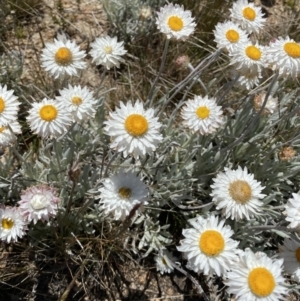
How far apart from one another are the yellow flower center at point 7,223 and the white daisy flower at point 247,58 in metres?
1.59

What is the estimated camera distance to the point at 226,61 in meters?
4.03

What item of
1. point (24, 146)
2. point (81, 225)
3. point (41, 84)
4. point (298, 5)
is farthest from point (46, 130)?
point (298, 5)

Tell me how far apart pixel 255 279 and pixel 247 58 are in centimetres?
130

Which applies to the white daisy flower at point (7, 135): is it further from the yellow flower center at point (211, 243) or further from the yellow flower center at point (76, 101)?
the yellow flower center at point (211, 243)

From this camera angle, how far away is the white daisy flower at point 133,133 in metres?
2.31

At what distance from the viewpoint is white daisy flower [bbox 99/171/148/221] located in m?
2.34

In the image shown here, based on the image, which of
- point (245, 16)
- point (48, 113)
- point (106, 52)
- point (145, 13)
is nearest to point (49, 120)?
point (48, 113)

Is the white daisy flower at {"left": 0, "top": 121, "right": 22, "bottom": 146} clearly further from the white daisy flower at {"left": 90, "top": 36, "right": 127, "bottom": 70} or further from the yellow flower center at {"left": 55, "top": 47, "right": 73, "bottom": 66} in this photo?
the white daisy flower at {"left": 90, "top": 36, "right": 127, "bottom": 70}

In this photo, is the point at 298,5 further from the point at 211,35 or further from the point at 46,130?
the point at 46,130

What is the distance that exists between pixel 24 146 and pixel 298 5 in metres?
3.23

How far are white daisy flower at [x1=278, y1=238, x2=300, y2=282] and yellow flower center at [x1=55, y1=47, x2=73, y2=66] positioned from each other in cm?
170

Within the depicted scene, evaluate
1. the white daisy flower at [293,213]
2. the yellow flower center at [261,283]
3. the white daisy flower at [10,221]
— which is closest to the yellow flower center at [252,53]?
the white daisy flower at [293,213]

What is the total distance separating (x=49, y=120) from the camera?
2391 millimetres

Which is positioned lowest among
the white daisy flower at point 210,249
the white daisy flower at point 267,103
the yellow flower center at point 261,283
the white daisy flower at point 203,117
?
the yellow flower center at point 261,283
